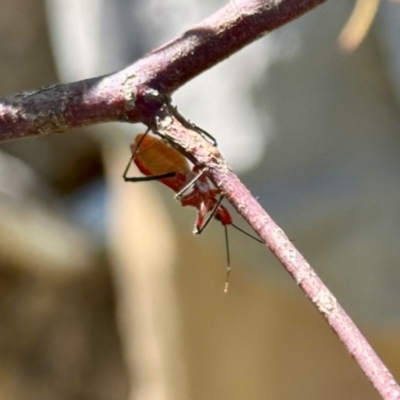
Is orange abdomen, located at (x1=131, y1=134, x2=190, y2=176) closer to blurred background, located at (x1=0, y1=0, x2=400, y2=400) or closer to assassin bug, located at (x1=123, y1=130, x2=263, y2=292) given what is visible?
assassin bug, located at (x1=123, y1=130, x2=263, y2=292)

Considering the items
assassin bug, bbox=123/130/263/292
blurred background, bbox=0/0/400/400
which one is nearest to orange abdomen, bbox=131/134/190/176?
assassin bug, bbox=123/130/263/292

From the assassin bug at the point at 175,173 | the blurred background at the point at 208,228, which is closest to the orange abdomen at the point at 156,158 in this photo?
the assassin bug at the point at 175,173

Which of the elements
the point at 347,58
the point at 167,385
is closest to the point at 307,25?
the point at 347,58

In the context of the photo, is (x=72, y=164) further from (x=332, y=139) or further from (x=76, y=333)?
(x=332, y=139)

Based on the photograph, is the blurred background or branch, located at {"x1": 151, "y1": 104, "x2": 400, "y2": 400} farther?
the blurred background

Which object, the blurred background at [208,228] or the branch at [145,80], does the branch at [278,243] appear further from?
the blurred background at [208,228]

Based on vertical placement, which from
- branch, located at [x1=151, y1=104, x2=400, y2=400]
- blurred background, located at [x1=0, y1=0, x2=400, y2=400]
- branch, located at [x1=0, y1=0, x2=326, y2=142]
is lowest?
blurred background, located at [x1=0, y1=0, x2=400, y2=400]

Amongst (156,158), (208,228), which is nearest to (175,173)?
(156,158)
